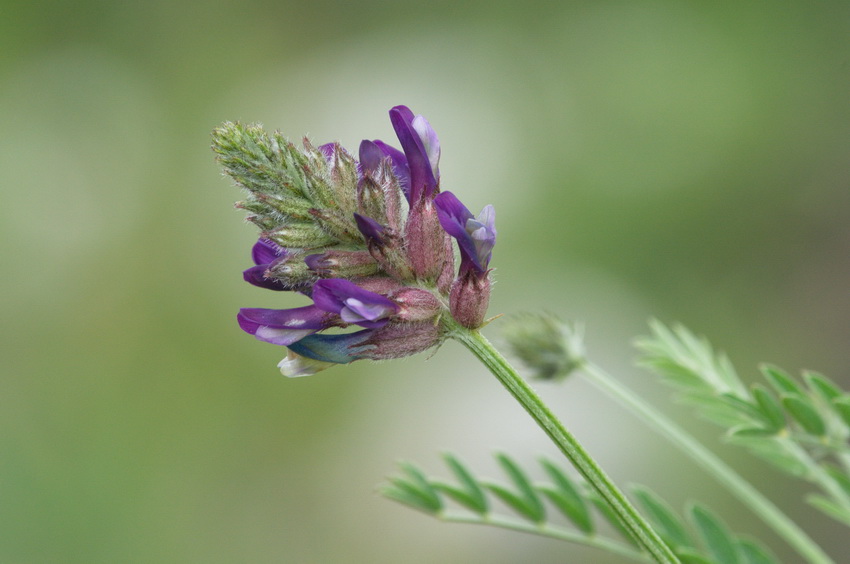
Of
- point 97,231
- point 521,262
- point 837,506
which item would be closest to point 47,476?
point 97,231

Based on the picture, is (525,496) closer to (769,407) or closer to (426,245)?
(769,407)

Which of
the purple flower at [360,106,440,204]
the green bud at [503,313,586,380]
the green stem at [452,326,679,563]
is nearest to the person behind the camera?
the green stem at [452,326,679,563]

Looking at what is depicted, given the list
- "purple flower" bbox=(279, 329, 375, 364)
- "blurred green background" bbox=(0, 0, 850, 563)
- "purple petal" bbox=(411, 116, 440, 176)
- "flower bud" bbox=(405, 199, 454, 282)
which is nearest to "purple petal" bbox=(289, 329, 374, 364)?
"purple flower" bbox=(279, 329, 375, 364)

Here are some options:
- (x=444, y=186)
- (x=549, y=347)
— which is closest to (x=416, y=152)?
(x=549, y=347)

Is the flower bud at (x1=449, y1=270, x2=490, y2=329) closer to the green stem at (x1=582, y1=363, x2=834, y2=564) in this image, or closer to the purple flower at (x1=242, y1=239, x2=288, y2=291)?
the purple flower at (x1=242, y1=239, x2=288, y2=291)

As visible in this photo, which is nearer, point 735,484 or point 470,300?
point 470,300

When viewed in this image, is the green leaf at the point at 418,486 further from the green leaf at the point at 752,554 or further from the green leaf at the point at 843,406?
the green leaf at the point at 843,406
